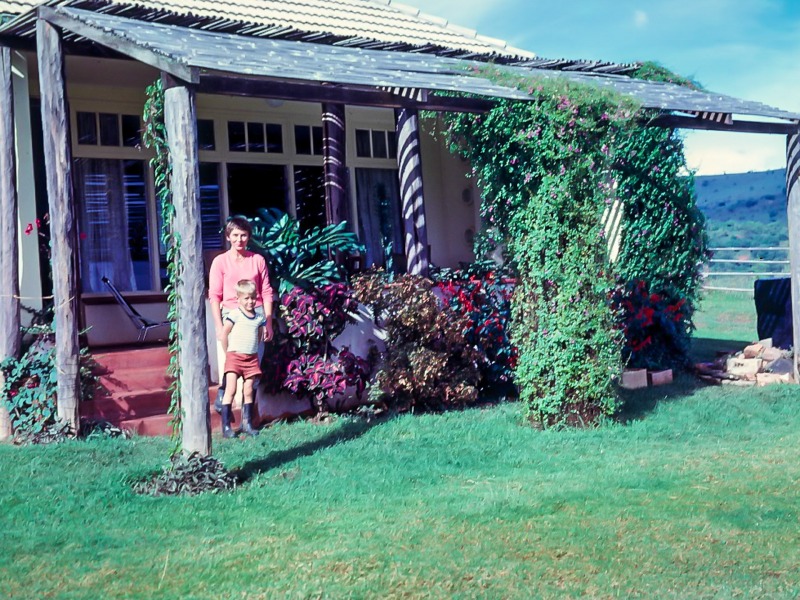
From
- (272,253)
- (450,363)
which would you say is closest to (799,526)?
(450,363)

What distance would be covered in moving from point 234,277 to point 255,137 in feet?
15.7

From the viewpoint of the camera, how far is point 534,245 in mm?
8570

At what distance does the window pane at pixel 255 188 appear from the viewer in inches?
487

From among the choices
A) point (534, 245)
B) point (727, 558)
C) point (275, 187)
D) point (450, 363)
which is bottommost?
point (727, 558)

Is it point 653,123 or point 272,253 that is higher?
point 653,123

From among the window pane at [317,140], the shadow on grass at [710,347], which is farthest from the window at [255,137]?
the shadow on grass at [710,347]

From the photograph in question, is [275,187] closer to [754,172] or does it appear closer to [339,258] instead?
[339,258]

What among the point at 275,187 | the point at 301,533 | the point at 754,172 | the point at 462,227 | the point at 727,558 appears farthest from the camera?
the point at 754,172

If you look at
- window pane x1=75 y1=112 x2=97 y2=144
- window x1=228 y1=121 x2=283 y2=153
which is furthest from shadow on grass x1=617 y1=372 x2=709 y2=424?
window pane x1=75 y1=112 x2=97 y2=144

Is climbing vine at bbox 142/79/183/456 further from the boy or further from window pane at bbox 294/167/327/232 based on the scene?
window pane at bbox 294/167/327/232

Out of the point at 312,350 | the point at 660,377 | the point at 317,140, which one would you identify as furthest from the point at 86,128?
the point at 660,377

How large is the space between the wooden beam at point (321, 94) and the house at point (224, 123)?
2 cm

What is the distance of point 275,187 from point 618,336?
18.8ft

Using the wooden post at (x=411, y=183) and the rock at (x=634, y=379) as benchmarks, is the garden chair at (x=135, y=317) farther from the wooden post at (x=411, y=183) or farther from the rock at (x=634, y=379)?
the rock at (x=634, y=379)
